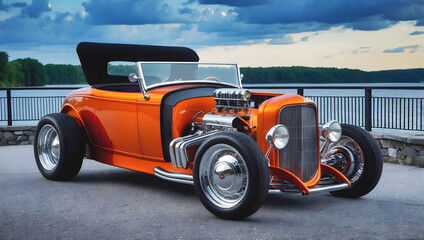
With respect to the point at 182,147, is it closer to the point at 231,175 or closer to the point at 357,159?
the point at 231,175

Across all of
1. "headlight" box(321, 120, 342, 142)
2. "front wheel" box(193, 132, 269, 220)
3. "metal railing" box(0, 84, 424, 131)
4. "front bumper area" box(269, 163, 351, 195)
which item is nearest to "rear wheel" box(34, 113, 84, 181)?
"front wheel" box(193, 132, 269, 220)

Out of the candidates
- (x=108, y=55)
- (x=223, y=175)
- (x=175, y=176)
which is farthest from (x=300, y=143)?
(x=108, y=55)

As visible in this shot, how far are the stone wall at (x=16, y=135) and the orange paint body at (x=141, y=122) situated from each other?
5.75 meters

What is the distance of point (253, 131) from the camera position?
584 cm

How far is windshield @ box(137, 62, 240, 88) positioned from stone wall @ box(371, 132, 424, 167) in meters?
3.44

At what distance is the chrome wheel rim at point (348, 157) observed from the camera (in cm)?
625

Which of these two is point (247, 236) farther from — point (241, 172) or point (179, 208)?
point (179, 208)

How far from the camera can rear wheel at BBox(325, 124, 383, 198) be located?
613 cm

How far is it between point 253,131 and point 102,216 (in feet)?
6.07

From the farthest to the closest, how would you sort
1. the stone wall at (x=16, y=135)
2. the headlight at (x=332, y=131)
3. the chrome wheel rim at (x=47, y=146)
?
the stone wall at (x=16, y=135) → the chrome wheel rim at (x=47, y=146) → the headlight at (x=332, y=131)

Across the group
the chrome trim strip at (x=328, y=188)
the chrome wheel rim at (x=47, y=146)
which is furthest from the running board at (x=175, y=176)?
the chrome wheel rim at (x=47, y=146)

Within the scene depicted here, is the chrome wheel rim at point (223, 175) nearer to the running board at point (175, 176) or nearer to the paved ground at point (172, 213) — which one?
the paved ground at point (172, 213)

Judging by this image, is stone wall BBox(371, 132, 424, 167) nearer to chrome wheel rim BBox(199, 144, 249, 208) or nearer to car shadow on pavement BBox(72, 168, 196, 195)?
car shadow on pavement BBox(72, 168, 196, 195)

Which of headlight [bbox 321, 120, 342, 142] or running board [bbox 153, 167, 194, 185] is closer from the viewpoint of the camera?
running board [bbox 153, 167, 194, 185]
